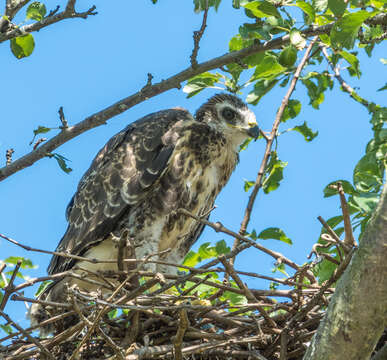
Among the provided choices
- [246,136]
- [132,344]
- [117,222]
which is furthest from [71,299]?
[246,136]

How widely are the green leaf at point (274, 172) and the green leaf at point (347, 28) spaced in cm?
154

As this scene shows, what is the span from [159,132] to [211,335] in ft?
6.65

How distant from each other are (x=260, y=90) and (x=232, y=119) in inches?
22.9

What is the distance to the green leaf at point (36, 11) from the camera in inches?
164

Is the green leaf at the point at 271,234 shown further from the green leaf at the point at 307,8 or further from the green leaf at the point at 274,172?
the green leaf at the point at 307,8

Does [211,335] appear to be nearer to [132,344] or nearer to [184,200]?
[132,344]

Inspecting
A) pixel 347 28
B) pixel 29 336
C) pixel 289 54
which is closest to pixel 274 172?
pixel 289 54

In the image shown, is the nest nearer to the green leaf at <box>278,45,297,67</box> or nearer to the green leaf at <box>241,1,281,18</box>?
the green leaf at <box>278,45,297,67</box>

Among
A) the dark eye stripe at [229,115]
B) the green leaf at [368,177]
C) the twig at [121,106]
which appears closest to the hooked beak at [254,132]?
the dark eye stripe at [229,115]

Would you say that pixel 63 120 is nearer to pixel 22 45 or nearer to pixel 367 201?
pixel 22 45

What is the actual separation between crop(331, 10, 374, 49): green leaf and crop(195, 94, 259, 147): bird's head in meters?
1.64

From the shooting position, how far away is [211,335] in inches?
142

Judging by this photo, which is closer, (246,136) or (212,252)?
(212,252)

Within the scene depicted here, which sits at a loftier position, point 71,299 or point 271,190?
point 271,190
